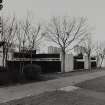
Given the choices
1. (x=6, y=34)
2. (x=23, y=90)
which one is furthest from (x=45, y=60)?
(x=23, y=90)

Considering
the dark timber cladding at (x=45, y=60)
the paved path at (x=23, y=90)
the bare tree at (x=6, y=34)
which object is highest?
the bare tree at (x=6, y=34)

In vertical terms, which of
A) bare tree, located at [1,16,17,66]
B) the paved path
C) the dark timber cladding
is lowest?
the paved path

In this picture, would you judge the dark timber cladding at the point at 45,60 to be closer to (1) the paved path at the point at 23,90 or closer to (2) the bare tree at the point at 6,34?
(2) the bare tree at the point at 6,34

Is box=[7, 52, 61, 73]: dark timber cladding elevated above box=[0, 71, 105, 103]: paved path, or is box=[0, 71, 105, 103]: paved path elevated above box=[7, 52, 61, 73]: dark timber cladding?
box=[7, 52, 61, 73]: dark timber cladding

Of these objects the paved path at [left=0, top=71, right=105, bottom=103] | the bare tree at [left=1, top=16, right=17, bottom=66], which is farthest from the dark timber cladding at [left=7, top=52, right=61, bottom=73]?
the paved path at [left=0, top=71, right=105, bottom=103]

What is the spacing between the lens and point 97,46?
44.4 metres

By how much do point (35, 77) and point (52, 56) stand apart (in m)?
9.90

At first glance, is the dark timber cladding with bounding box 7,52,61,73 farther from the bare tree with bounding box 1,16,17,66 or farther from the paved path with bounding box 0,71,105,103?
the paved path with bounding box 0,71,105,103

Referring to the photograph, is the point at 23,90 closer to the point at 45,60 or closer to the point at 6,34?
the point at 6,34

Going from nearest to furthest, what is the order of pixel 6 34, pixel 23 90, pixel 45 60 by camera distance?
1. pixel 23 90
2. pixel 6 34
3. pixel 45 60

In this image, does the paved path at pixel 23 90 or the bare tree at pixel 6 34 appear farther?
the bare tree at pixel 6 34

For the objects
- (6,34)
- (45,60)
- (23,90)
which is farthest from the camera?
(45,60)

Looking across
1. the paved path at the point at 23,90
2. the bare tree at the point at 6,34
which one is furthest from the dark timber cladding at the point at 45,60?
the paved path at the point at 23,90

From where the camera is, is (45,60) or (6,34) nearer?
(6,34)
